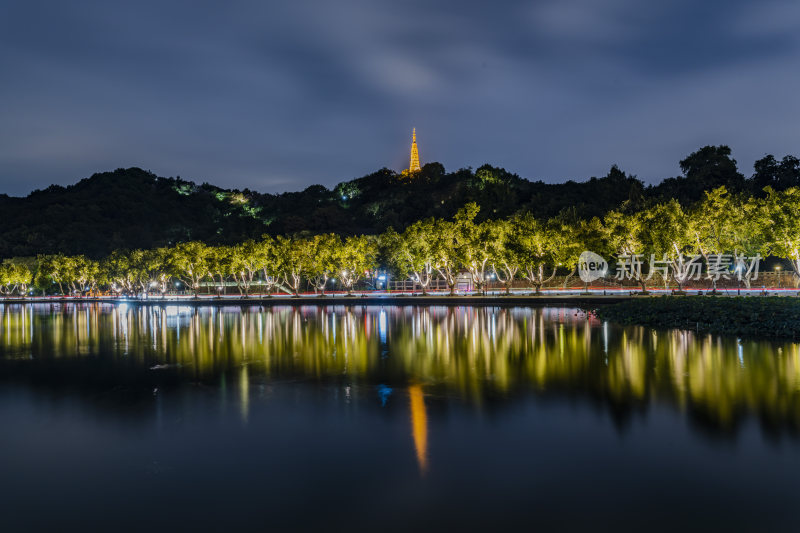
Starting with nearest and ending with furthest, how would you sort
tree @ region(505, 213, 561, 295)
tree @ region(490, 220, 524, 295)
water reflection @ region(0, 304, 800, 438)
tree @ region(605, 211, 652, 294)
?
1. water reflection @ region(0, 304, 800, 438)
2. tree @ region(605, 211, 652, 294)
3. tree @ region(505, 213, 561, 295)
4. tree @ region(490, 220, 524, 295)

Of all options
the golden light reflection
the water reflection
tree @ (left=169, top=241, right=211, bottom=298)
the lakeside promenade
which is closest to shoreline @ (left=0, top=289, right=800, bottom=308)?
the lakeside promenade

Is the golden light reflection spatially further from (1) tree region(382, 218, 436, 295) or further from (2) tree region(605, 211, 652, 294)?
(1) tree region(382, 218, 436, 295)

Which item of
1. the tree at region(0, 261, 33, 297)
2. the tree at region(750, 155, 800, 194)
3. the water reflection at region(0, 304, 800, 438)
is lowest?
the water reflection at region(0, 304, 800, 438)

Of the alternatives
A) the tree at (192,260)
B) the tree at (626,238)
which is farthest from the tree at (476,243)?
the tree at (192,260)

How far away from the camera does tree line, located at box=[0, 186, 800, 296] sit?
3975 centimetres

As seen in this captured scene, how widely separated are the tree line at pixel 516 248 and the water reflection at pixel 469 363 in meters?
20.6

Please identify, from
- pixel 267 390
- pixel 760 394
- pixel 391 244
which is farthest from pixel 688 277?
pixel 267 390

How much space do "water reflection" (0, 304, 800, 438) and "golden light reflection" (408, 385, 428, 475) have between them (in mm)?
36

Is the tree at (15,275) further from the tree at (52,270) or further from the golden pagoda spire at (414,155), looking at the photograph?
the golden pagoda spire at (414,155)

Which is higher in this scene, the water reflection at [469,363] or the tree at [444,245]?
the tree at [444,245]

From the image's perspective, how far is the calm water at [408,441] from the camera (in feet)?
20.4

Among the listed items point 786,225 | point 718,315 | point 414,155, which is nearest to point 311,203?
point 414,155

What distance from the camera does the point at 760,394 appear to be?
11273 mm

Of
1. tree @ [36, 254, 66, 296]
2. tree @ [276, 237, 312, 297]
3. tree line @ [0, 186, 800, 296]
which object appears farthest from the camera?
tree @ [36, 254, 66, 296]
